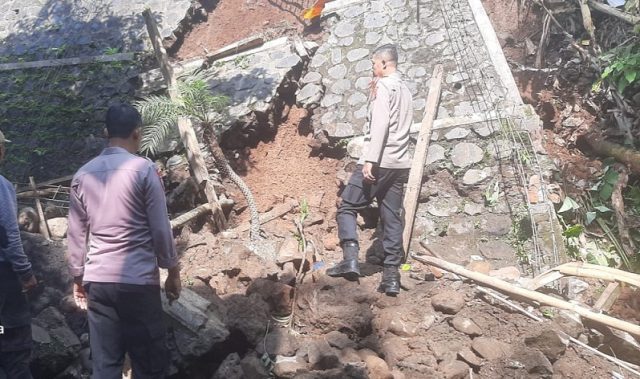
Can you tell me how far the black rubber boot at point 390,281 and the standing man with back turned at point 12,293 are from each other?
2.77 m

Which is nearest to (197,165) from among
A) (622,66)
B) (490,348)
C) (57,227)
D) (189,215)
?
(189,215)

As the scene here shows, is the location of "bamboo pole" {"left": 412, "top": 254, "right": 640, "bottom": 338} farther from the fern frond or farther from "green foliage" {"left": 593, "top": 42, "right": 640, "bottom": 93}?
the fern frond

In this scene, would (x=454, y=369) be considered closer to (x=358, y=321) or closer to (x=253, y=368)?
(x=358, y=321)

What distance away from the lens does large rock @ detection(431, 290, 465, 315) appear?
414 cm

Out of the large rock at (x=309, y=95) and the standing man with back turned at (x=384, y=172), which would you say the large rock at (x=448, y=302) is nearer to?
the standing man with back turned at (x=384, y=172)

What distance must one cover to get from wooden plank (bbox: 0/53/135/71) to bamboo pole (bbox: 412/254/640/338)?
6876 millimetres

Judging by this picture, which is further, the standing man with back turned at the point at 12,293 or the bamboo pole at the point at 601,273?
the bamboo pole at the point at 601,273

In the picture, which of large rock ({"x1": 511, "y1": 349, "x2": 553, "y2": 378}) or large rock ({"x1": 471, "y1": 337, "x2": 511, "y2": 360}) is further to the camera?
large rock ({"x1": 471, "y1": 337, "x2": 511, "y2": 360})

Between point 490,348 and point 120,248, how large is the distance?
9.00 ft

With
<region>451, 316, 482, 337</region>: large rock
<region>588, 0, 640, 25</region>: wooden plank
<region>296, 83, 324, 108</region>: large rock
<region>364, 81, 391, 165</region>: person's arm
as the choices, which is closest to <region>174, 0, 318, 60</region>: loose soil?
<region>296, 83, 324, 108</region>: large rock

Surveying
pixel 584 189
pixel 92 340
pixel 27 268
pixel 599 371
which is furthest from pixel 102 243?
pixel 584 189

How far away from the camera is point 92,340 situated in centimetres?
303

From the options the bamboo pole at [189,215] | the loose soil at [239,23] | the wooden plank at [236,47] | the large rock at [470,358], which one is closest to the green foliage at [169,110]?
the bamboo pole at [189,215]

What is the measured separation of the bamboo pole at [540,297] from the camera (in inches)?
139
